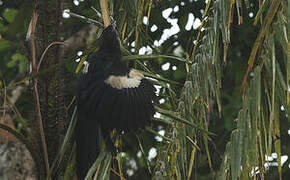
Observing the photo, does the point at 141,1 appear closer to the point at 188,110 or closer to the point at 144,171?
the point at 188,110

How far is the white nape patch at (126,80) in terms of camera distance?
1068 mm

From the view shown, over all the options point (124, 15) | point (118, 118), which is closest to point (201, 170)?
point (124, 15)

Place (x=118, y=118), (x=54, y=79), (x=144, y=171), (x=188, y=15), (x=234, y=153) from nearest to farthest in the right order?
(x=234, y=153) → (x=118, y=118) → (x=54, y=79) → (x=188, y=15) → (x=144, y=171)

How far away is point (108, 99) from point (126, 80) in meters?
0.07

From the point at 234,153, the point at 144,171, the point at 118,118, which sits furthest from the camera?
the point at 144,171

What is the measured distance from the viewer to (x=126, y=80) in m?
1.08

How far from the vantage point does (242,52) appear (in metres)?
2.10

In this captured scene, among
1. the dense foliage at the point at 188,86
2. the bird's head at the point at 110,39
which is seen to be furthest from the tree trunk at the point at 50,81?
the bird's head at the point at 110,39

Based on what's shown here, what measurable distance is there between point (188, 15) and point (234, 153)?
42.7 inches

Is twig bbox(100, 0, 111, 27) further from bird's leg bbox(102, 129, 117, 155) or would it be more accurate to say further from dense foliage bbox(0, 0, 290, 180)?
bird's leg bbox(102, 129, 117, 155)

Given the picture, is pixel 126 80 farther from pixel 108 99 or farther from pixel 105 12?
pixel 105 12

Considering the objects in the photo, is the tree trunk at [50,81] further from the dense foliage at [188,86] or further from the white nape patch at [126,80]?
the white nape patch at [126,80]

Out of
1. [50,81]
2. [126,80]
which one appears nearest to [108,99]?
[126,80]

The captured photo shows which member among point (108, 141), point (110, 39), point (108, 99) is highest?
point (110, 39)
